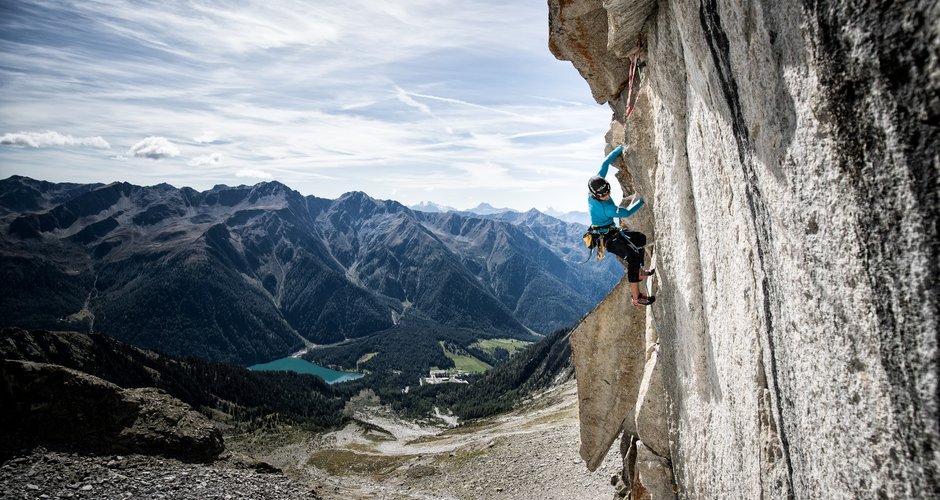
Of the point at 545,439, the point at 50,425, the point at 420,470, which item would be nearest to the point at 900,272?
the point at 50,425

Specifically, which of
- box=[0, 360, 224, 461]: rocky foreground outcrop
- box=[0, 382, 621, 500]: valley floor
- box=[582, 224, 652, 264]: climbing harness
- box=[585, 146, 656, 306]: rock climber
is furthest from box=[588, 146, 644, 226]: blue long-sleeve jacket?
box=[0, 360, 224, 461]: rocky foreground outcrop

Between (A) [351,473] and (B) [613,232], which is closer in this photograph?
(B) [613,232]

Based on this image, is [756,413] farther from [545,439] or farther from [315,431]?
[315,431]

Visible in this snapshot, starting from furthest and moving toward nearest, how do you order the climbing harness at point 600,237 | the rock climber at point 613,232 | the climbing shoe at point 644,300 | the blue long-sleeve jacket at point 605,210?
1. the climbing shoe at point 644,300
2. the climbing harness at point 600,237
3. the blue long-sleeve jacket at point 605,210
4. the rock climber at point 613,232

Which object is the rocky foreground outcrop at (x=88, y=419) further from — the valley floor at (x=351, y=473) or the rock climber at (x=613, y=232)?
the rock climber at (x=613, y=232)

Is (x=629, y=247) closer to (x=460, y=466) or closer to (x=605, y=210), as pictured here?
(x=605, y=210)

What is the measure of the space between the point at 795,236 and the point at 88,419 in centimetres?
3397

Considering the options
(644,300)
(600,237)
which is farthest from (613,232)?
(644,300)

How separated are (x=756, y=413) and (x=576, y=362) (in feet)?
29.7

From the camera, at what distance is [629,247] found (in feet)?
37.5

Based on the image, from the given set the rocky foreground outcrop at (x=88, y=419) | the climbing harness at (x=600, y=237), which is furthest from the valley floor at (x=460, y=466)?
the climbing harness at (x=600, y=237)

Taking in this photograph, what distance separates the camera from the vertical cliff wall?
3904 millimetres

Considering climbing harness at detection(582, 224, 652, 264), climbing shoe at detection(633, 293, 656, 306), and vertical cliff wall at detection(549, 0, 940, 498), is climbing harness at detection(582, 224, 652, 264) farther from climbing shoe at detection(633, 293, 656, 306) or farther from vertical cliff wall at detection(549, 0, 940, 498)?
climbing shoe at detection(633, 293, 656, 306)

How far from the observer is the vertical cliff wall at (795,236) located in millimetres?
3904
